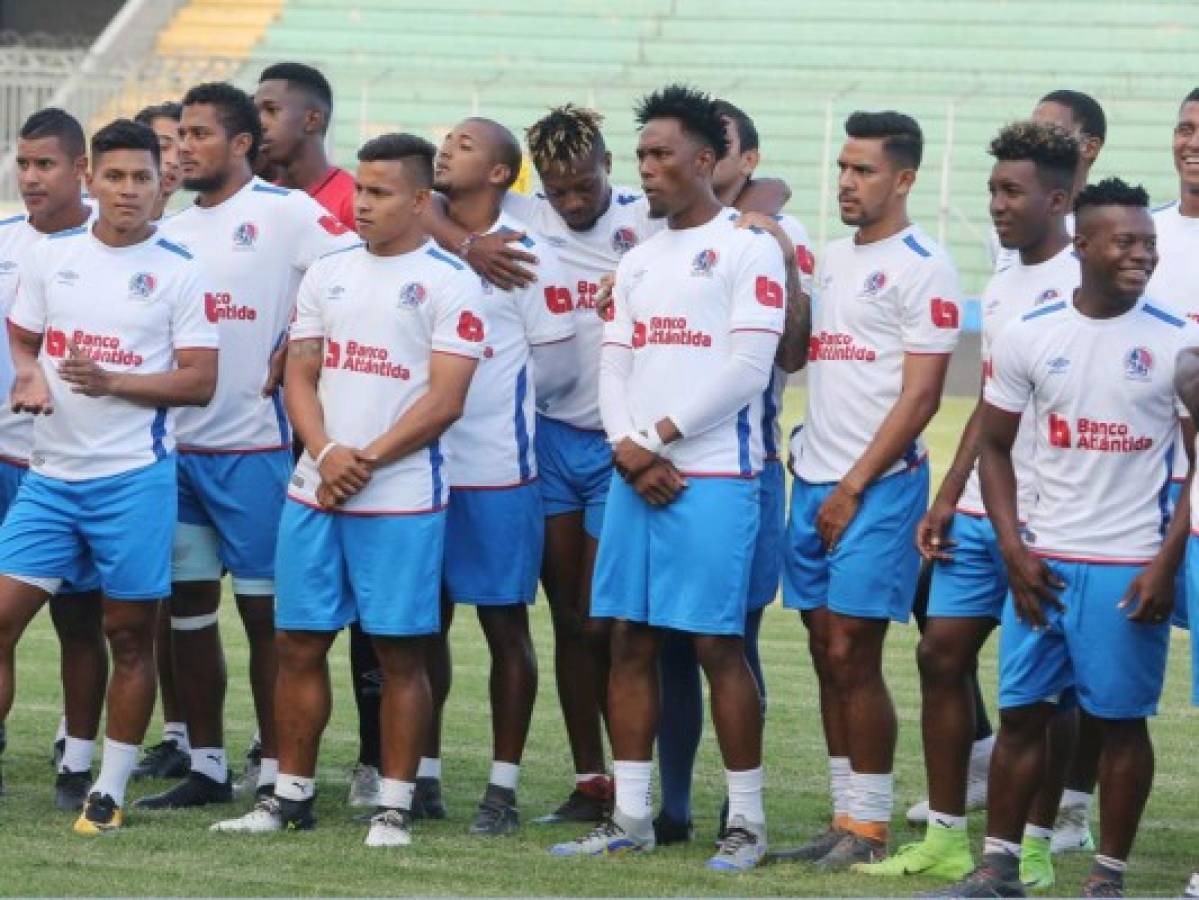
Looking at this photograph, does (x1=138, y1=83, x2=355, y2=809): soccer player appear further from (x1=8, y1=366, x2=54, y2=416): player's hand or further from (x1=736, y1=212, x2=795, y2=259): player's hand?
(x1=736, y1=212, x2=795, y2=259): player's hand

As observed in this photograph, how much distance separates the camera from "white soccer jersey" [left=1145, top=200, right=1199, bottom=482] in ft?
28.1

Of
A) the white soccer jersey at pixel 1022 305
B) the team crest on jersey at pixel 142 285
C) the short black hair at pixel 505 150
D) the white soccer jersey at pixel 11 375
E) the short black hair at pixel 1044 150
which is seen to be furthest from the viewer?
the white soccer jersey at pixel 11 375

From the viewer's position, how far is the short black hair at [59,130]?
30.7 feet

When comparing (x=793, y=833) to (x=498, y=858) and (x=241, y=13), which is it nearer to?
(x=498, y=858)

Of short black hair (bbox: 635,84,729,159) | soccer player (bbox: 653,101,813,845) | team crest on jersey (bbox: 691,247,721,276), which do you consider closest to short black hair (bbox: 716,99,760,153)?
soccer player (bbox: 653,101,813,845)

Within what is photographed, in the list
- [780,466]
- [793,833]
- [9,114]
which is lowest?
[793,833]

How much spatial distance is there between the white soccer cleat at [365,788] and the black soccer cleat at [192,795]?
1.53 feet

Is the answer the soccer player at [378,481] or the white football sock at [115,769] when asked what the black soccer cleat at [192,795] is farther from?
the soccer player at [378,481]

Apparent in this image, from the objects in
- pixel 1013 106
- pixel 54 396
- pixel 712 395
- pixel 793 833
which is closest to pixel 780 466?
pixel 712 395

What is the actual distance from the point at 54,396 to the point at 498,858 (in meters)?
2.17

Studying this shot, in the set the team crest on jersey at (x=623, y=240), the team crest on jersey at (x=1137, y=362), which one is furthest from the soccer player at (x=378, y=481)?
the team crest on jersey at (x=1137, y=362)

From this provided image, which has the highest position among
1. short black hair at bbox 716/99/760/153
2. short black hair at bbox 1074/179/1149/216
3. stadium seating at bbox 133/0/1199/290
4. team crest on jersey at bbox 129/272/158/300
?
stadium seating at bbox 133/0/1199/290

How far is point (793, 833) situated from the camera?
8.89 meters

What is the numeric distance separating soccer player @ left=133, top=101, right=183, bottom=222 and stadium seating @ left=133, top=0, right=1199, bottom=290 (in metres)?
18.9
